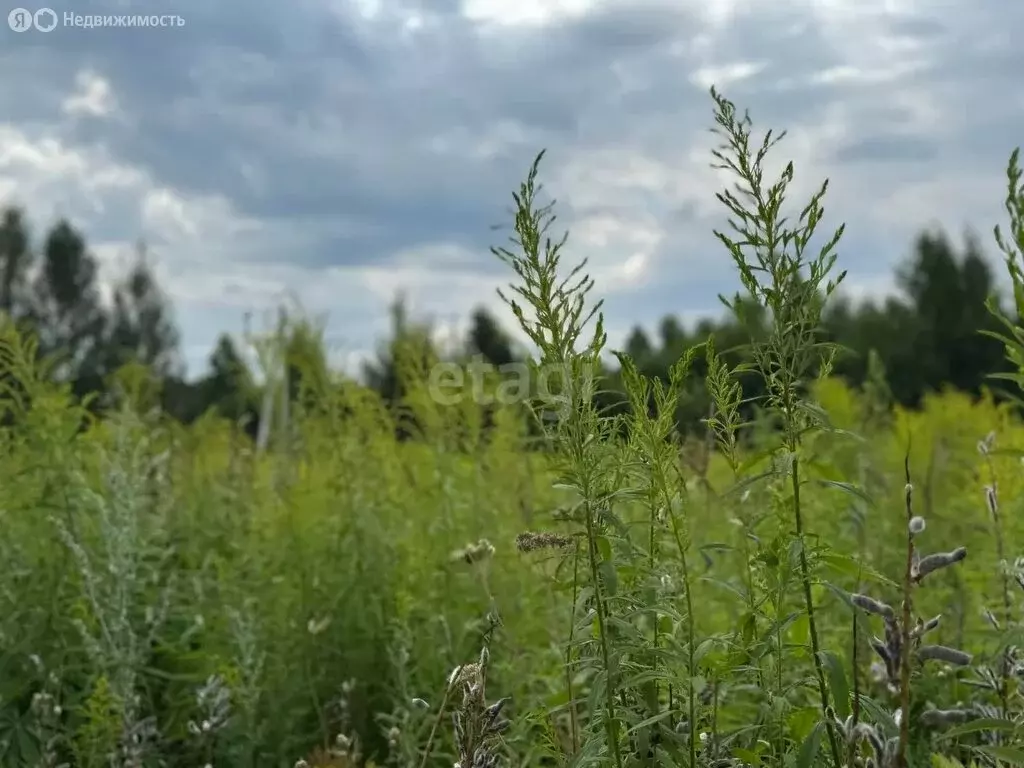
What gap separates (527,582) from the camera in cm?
345

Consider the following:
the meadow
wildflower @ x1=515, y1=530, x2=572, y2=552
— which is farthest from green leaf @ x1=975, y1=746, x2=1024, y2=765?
wildflower @ x1=515, y1=530, x2=572, y2=552

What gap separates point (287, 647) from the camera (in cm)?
326

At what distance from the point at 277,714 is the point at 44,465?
1199 mm

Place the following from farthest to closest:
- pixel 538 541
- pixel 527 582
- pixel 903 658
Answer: pixel 527 582
pixel 538 541
pixel 903 658

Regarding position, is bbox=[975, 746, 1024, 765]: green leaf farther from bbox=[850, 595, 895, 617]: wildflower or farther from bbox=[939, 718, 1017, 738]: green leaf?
bbox=[850, 595, 895, 617]: wildflower

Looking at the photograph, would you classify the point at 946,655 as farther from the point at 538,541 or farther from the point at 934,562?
the point at 538,541

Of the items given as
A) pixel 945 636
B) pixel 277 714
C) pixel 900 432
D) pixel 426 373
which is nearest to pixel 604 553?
pixel 277 714

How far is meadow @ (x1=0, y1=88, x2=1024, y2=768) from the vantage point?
1.50 m

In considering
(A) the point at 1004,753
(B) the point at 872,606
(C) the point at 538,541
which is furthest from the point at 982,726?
(C) the point at 538,541

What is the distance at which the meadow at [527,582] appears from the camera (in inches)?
59.2

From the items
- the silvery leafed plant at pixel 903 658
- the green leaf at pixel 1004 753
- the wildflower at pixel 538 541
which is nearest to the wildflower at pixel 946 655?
the silvery leafed plant at pixel 903 658

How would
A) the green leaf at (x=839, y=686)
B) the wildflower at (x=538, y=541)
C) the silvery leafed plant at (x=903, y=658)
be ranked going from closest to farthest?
1. the silvery leafed plant at (x=903, y=658)
2. the green leaf at (x=839, y=686)
3. the wildflower at (x=538, y=541)

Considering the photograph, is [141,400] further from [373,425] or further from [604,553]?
[604,553]

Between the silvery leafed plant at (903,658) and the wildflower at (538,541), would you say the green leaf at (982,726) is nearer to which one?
the silvery leafed plant at (903,658)
